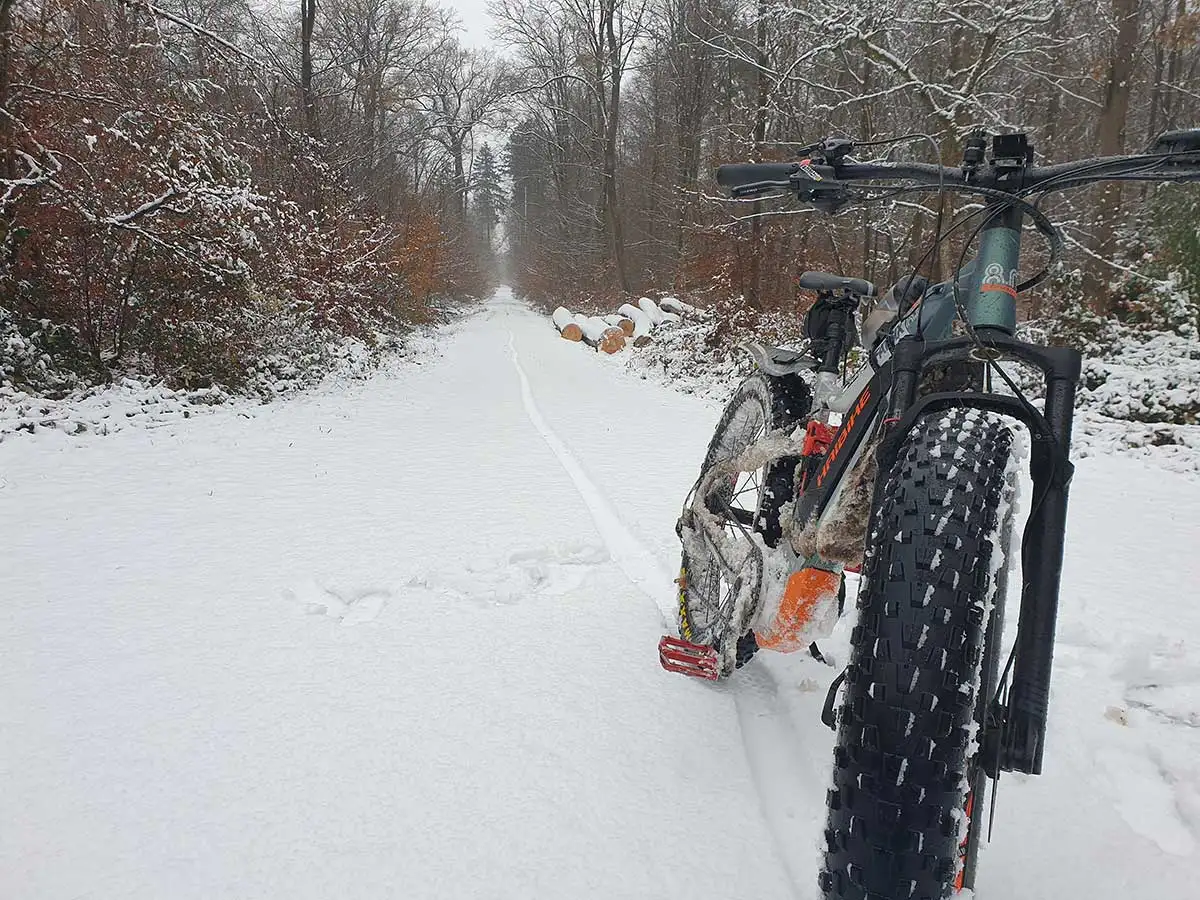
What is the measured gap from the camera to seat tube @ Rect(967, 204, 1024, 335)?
1316 millimetres

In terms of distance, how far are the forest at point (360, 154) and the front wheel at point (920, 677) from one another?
75 centimetres

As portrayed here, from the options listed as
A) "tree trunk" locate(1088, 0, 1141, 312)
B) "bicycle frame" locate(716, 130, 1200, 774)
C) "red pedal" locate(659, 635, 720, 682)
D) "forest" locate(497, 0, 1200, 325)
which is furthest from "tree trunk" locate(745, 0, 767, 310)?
"bicycle frame" locate(716, 130, 1200, 774)

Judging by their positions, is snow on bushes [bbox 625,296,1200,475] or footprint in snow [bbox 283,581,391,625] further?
snow on bushes [bbox 625,296,1200,475]

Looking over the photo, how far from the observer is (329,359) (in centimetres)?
1096

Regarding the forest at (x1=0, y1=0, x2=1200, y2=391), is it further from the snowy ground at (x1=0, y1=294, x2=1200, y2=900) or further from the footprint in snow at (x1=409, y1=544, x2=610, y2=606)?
the footprint in snow at (x1=409, y1=544, x2=610, y2=606)

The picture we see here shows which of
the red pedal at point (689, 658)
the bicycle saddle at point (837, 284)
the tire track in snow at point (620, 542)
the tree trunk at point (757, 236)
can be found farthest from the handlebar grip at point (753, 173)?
the tree trunk at point (757, 236)

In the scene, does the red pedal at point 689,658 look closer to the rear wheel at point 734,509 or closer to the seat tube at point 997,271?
the rear wheel at point 734,509

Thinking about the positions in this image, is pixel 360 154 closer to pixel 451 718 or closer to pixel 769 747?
pixel 451 718

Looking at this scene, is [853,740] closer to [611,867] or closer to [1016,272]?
[611,867]

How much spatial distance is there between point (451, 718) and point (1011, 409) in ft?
5.84

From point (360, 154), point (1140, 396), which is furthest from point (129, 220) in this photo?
point (1140, 396)

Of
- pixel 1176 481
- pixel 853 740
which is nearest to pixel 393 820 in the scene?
pixel 853 740

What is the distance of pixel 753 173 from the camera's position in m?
1.82

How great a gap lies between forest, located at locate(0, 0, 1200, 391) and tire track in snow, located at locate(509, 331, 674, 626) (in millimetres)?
1943
